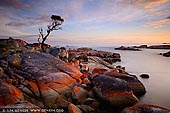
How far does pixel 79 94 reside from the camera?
754 centimetres

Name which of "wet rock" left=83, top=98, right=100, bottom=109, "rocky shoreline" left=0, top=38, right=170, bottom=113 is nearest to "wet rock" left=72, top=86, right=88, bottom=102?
"rocky shoreline" left=0, top=38, right=170, bottom=113

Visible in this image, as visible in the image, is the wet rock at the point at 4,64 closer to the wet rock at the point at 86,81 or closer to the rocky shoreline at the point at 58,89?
the rocky shoreline at the point at 58,89

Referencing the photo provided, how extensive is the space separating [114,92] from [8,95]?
12.5 feet

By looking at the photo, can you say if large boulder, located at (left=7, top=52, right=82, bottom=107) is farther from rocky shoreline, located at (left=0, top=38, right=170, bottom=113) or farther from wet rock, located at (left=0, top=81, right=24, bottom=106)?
wet rock, located at (left=0, top=81, right=24, bottom=106)

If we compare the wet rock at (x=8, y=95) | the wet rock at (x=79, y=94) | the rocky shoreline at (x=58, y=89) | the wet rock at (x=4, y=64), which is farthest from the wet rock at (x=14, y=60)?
the wet rock at (x=79, y=94)

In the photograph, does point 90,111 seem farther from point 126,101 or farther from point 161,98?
point 161,98

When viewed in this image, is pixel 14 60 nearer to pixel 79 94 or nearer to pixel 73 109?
pixel 79 94

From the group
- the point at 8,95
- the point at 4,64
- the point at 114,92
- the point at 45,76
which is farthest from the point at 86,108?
the point at 4,64

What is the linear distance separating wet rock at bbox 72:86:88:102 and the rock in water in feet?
1.56

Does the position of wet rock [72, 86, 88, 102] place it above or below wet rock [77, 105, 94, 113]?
above

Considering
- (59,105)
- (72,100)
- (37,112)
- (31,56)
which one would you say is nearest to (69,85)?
(72,100)

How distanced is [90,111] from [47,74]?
2.57 meters

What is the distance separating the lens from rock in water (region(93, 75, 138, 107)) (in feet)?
24.1

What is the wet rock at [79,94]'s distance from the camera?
735 centimetres
